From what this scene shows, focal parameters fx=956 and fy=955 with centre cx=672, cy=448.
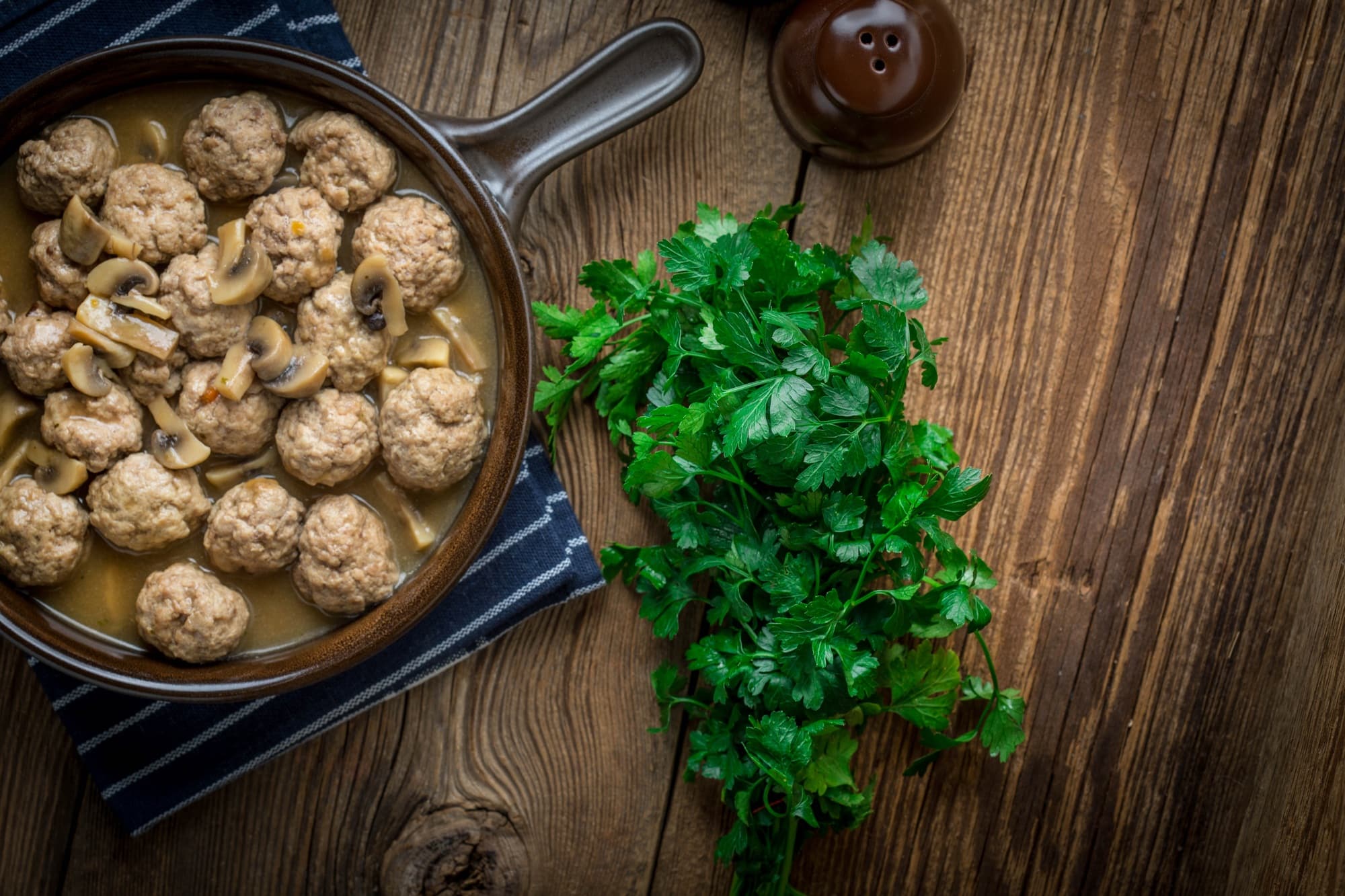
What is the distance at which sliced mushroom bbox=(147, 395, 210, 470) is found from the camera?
83.3 inches

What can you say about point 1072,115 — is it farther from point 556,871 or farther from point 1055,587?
point 556,871

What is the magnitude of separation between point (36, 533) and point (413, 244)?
3.31 ft

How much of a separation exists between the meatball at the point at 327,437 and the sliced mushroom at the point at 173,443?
0.56 feet

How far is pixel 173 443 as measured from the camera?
83.7 inches

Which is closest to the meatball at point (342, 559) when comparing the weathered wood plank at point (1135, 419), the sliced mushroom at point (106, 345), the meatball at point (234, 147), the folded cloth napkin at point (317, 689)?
the folded cloth napkin at point (317, 689)

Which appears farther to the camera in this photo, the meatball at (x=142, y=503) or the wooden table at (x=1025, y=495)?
the wooden table at (x=1025, y=495)

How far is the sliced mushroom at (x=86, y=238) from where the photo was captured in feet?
6.61

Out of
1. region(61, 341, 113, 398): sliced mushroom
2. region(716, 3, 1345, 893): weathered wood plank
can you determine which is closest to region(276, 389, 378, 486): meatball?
region(61, 341, 113, 398): sliced mushroom

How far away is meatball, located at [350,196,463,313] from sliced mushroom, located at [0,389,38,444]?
798mm

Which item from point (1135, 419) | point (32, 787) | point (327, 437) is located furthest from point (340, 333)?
point (1135, 419)

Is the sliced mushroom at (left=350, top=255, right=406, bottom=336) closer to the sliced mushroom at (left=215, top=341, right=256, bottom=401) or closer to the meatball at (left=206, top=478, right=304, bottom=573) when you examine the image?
the sliced mushroom at (left=215, top=341, right=256, bottom=401)

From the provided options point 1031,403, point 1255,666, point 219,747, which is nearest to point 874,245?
point 1031,403

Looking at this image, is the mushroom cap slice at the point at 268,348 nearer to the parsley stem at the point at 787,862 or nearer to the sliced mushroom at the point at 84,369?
the sliced mushroom at the point at 84,369

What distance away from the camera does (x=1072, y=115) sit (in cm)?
251
